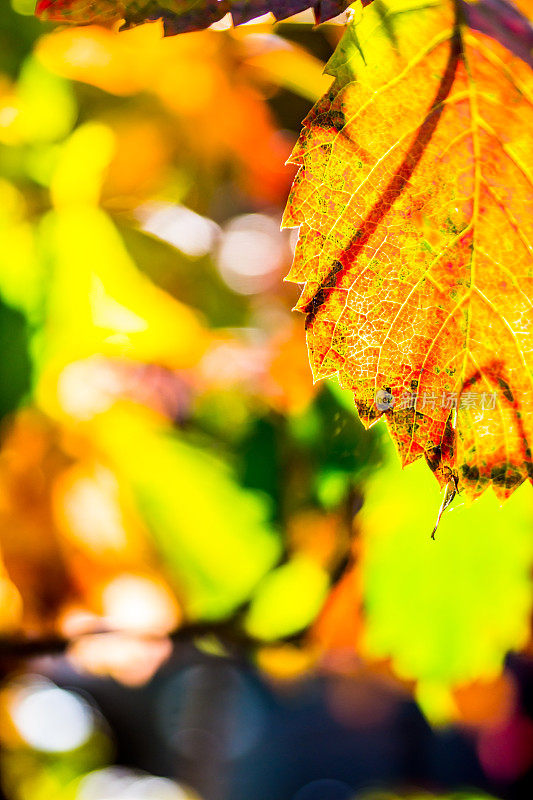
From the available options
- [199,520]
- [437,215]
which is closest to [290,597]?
[199,520]

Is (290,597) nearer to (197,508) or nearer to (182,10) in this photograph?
(197,508)

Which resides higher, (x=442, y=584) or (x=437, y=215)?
(x=437, y=215)

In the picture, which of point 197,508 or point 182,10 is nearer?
point 182,10

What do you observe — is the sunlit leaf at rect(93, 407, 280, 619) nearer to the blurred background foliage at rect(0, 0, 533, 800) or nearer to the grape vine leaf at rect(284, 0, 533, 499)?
the blurred background foliage at rect(0, 0, 533, 800)

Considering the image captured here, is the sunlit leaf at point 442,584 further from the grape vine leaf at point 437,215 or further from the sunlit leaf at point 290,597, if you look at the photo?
the grape vine leaf at point 437,215

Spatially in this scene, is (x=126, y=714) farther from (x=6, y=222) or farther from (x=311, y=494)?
(x=6, y=222)

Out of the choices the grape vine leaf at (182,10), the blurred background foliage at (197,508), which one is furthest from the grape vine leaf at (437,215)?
the blurred background foliage at (197,508)

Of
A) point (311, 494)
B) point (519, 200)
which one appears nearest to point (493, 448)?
point (519, 200)

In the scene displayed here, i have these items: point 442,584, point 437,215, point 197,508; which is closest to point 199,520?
point 197,508
